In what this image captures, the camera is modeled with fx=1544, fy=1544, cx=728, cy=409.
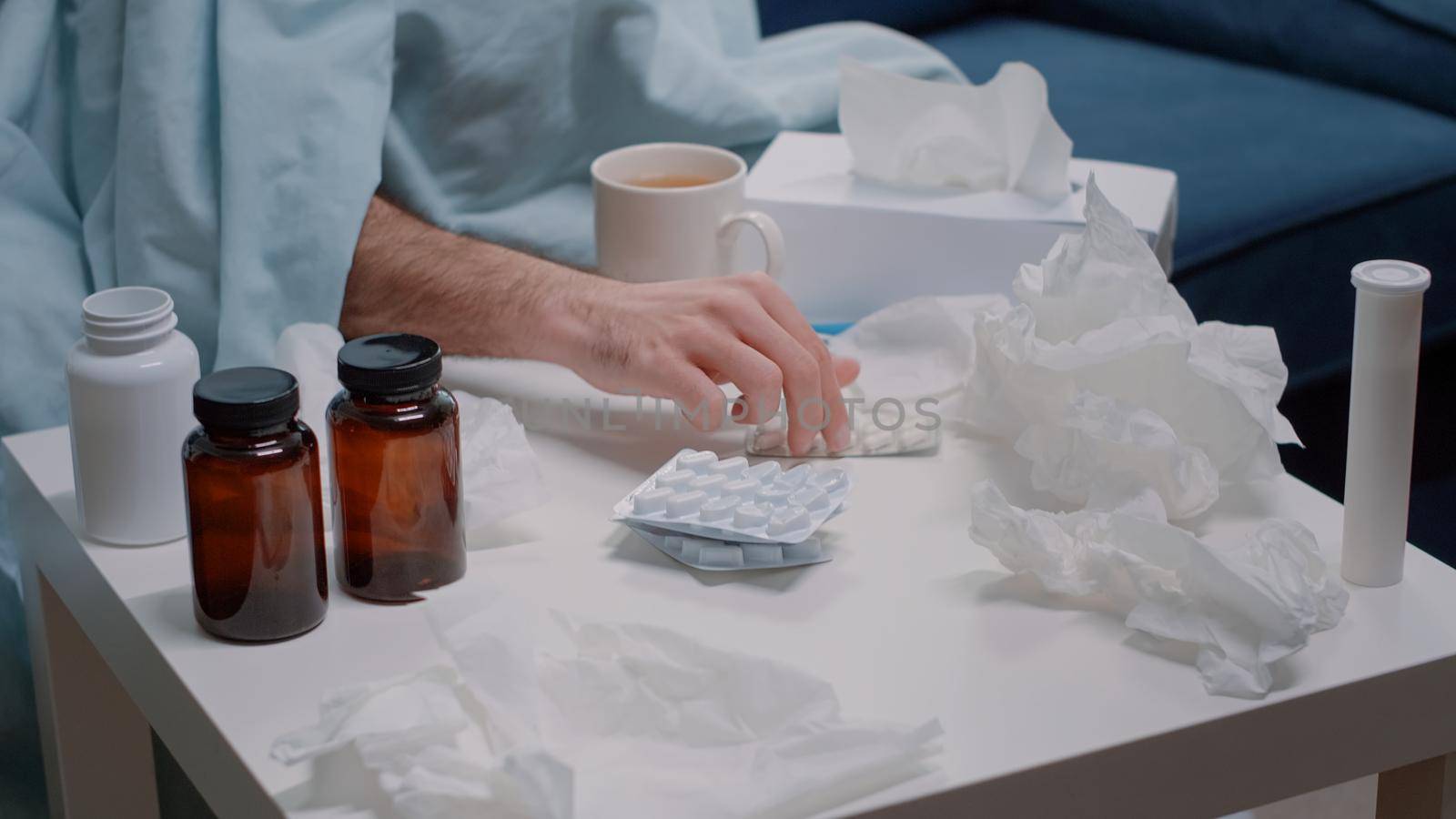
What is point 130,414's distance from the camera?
790mm

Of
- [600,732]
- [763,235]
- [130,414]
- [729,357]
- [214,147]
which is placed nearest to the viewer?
[600,732]

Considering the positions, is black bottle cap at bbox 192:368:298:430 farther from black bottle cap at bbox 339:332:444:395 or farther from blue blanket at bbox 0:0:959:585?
blue blanket at bbox 0:0:959:585

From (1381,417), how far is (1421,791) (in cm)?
20

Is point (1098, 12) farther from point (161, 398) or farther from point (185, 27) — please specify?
point (161, 398)

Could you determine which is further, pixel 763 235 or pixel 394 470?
pixel 763 235

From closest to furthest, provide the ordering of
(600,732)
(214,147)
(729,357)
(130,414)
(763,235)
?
(600,732) → (130,414) → (729,357) → (763,235) → (214,147)

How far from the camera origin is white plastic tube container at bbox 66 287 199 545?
78cm

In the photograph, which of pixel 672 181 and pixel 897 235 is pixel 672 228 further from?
pixel 897 235

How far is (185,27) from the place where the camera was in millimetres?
1204

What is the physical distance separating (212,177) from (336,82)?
13 centimetres

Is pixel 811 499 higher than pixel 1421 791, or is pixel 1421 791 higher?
pixel 811 499

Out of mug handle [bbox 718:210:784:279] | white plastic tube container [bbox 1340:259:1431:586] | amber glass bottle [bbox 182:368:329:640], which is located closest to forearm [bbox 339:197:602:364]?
mug handle [bbox 718:210:784:279]

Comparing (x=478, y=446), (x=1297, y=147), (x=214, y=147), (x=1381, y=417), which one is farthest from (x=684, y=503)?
(x=1297, y=147)

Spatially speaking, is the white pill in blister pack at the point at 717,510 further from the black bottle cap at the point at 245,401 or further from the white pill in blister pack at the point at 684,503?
the black bottle cap at the point at 245,401
